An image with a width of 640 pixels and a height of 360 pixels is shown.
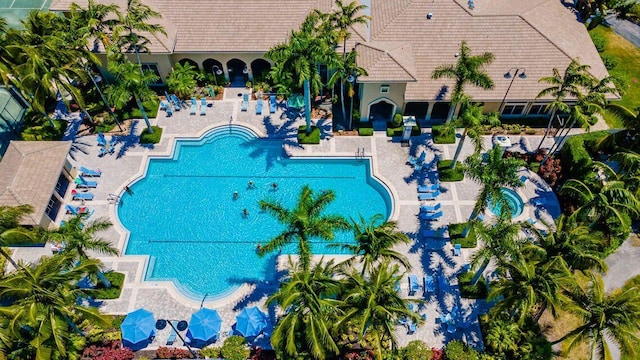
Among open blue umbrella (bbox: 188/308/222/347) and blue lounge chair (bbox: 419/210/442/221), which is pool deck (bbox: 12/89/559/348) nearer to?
blue lounge chair (bbox: 419/210/442/221)

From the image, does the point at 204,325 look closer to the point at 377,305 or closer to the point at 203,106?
the point at 377,305

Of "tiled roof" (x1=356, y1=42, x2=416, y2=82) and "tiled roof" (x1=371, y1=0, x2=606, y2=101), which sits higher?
"tiled roof" (x1=371, y1=0, x2=606, y2=101)

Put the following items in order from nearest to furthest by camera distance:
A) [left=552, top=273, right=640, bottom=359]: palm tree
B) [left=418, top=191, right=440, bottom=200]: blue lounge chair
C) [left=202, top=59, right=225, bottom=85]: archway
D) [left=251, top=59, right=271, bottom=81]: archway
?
1. [left=552, top=273, right=640, bottom=359]: palm tree
2. [left=418, top=191, right=440, bottom=200]: blue lounge chair
3. [left=202, top=59, right=225, bottom=85]: archway
4. [left=251, top=59, right=271, bottom=81]: archway

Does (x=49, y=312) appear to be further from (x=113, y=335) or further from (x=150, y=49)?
(x=150, y=49)

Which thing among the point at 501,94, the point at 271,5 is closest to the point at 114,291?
the point at 271,5

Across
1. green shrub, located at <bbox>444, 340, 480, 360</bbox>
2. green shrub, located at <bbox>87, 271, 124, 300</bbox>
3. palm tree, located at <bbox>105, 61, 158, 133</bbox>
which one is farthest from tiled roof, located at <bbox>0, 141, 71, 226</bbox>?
green shrub, located at <bbox>444, 340, 480, 360</bbox>

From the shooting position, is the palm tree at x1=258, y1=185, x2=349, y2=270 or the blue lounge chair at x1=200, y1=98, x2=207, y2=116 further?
the blue lounge chair at x1=200, y1=98, x2=207, y2=116

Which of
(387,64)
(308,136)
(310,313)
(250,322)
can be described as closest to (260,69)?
(308,136)

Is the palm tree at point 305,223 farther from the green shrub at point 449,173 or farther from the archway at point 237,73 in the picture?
the archway at point 237,73
